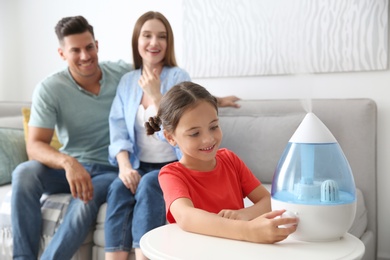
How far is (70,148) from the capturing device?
8.41 ft

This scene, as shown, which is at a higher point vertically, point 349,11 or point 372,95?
point 349,11

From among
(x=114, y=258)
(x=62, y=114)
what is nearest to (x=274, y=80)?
(x=62, y=114)

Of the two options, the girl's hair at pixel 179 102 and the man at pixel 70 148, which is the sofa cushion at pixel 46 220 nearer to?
the man at pixel 70 148

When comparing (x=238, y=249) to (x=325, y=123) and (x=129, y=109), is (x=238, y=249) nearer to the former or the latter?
(x=129, y=109)

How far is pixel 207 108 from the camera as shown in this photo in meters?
1.40

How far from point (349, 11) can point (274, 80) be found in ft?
1.66

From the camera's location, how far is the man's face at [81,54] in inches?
99.4

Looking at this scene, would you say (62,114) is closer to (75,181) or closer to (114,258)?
(75,181)

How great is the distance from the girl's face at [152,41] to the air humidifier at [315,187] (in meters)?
1.22

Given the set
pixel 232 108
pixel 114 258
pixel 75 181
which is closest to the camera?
pixel 114 258

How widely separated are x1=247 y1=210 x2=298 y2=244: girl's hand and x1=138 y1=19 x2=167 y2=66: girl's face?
133cm

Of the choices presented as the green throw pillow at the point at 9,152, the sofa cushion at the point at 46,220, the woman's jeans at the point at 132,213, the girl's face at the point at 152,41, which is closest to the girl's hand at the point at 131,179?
the woman's jeans at the point at 132,213

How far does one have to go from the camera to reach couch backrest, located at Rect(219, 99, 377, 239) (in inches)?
98.3

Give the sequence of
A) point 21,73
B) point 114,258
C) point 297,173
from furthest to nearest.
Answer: point 21,73 < point 114,258 < point 297,173
